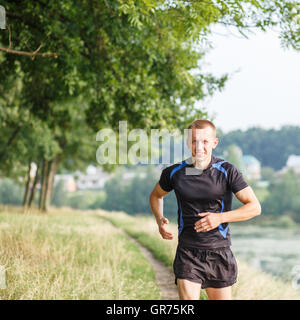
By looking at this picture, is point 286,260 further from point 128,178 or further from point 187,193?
point 128,178

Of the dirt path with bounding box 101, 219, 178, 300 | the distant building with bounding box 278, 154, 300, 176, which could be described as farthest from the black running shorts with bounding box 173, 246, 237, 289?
the distant building with bounding box 278, 154, 300, 176

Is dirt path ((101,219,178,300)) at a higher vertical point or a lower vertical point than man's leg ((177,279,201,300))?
lower

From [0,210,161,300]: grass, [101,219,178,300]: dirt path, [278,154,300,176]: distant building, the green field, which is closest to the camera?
[0,210,161,300]: grass

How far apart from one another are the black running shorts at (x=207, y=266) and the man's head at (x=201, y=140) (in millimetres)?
753

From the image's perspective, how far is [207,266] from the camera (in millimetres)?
3545

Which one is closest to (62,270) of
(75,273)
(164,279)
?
(75,273)

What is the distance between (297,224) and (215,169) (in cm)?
6656

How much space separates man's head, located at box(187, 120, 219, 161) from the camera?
3539 mm

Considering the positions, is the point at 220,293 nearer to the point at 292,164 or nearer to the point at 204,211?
the point at 204,211

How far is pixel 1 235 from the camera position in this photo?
25.2ft

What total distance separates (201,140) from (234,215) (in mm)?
644

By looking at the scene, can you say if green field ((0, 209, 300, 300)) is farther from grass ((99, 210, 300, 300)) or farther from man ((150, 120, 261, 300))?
man ((150, 120, 261, 300))

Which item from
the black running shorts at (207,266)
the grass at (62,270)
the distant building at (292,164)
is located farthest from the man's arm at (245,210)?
the distant building at (292,164)
